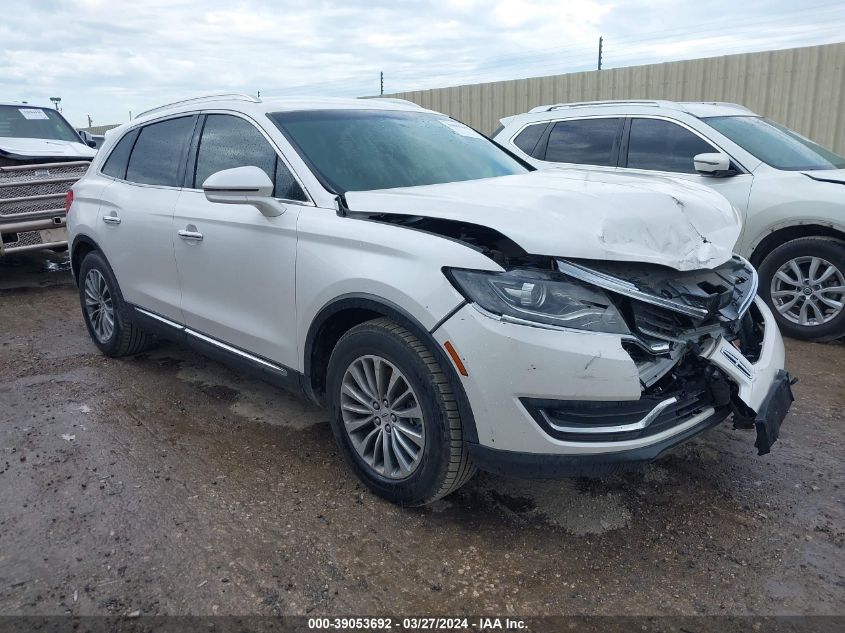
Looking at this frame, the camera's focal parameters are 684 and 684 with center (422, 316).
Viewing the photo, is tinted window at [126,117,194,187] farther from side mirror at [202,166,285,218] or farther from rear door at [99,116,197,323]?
side mirror at [202,166,285,218]

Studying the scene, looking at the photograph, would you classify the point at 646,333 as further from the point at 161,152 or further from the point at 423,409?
the point at 161,152

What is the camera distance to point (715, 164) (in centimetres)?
554

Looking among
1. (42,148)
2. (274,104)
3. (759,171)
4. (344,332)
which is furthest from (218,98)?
(42,148)

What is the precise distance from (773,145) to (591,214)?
4175 mm

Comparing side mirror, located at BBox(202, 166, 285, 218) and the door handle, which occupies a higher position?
side mirror, located at BBox(202, 166, 285, 218)

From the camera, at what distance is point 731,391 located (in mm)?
2779

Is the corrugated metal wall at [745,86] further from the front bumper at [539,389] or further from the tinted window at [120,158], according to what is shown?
the front bumper at [539,389]

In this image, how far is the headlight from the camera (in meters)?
A: 2.52

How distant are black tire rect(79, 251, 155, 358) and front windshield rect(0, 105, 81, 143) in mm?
5575

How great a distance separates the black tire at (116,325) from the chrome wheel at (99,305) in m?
0.02

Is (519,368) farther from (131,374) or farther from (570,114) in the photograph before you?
(570,114)

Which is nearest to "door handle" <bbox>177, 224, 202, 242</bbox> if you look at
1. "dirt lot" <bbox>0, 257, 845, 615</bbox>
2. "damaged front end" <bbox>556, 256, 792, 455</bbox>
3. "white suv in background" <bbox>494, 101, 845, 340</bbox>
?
"dirt lot" <bbox>0, 257, 845, 615</bbox>

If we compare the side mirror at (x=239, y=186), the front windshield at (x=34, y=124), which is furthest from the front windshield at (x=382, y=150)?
the front windshield at (x=34, y=124)

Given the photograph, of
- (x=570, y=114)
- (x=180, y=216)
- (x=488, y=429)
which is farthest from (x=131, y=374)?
(x=570, y=114)
